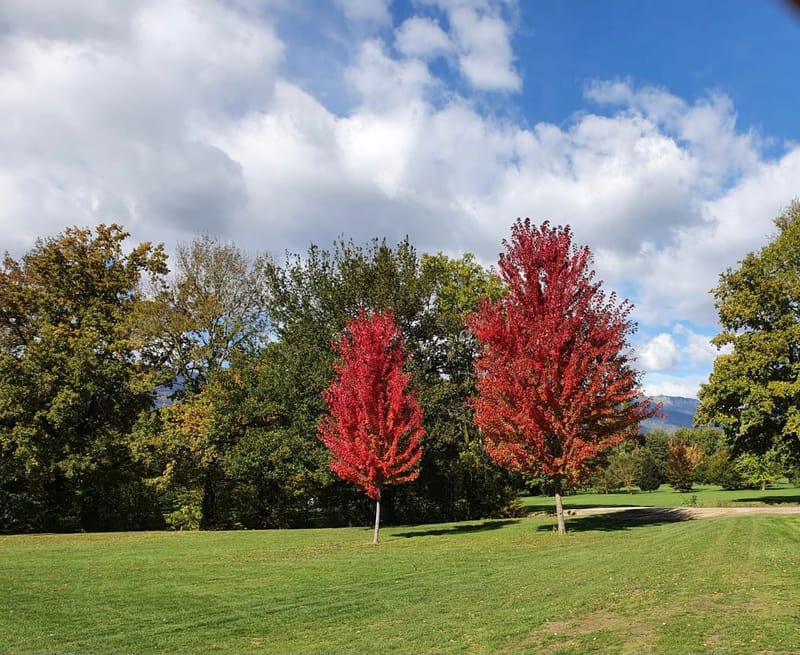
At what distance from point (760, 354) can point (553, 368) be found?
16.2 metres

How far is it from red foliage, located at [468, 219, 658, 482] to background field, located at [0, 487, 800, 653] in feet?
12.0

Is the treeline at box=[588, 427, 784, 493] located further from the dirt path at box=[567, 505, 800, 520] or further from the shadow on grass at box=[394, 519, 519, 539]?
the shadow on grass at box=[394, 519, 519, 539]

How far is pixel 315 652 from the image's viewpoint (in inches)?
288

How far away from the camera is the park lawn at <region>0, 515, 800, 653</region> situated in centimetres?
760

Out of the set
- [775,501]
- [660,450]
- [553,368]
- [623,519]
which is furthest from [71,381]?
[660,450]

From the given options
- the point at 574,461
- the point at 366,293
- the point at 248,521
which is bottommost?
the point at 248,521

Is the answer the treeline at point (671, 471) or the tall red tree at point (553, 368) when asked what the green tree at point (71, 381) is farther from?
the treeline at point (671, 471)

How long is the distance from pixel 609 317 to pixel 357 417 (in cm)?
1002

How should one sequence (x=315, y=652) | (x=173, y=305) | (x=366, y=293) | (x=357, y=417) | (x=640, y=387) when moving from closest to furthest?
(x=315, y=652) → (x=357, y=417) → (x=640, y=387) → (x=366, y=293) → (x=173, y=305)

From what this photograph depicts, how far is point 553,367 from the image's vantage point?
2089 centimetres

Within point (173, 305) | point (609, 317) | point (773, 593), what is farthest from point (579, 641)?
point (173, 305)

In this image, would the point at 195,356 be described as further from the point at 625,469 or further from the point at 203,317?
the point at 625,469

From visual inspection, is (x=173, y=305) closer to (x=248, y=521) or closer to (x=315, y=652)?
(x=248, y=521)

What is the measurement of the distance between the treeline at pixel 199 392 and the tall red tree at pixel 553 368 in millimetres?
9776
